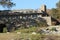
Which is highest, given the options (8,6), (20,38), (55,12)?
(20,38)

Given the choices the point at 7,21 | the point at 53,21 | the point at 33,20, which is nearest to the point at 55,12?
the point at 53,21

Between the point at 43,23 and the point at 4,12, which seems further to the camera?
the point at 4,12

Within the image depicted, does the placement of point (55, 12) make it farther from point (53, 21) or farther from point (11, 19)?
point (11, 19)

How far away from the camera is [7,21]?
4912 cm

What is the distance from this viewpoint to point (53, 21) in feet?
180

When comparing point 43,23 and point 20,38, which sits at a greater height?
point 20,38

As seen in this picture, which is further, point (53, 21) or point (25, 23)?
point (53, 21)

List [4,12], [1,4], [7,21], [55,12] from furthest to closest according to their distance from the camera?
[55,12], [4,12], [7,21], [1,4]

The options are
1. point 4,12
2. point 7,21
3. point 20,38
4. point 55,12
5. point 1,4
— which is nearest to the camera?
point 20,38

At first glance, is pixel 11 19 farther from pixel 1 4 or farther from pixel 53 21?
pixel 53 21

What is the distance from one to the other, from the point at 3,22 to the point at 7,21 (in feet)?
4.76

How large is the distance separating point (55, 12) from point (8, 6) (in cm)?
2094

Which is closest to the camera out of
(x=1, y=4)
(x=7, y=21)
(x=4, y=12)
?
(x=1, y=4)

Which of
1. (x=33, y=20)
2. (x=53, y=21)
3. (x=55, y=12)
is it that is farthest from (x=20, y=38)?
(x=55, y=12)
